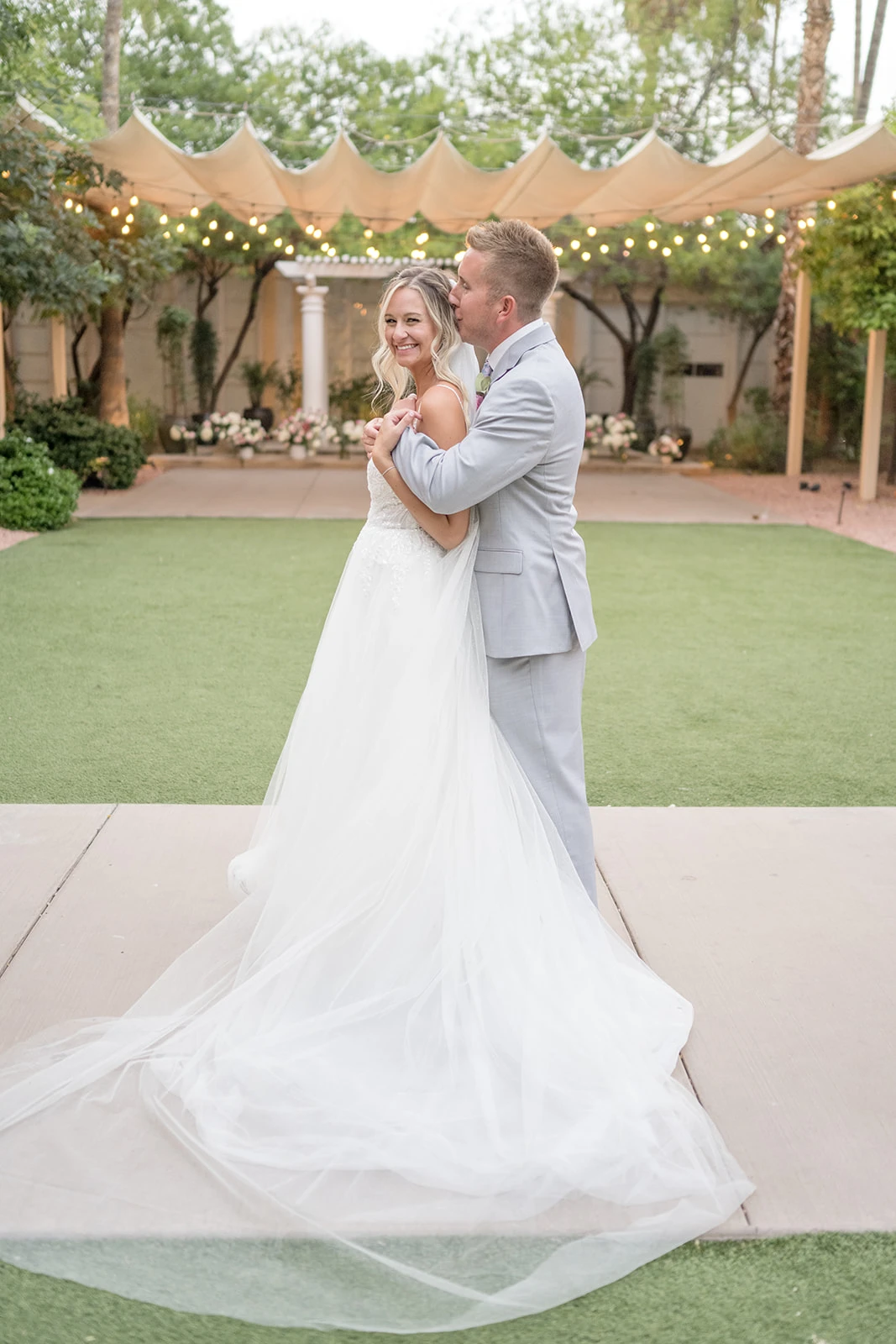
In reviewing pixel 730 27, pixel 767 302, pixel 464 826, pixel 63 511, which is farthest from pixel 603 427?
pixel 464 826

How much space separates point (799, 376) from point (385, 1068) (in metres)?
17.1

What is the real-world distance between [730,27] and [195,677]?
2312 centimetres

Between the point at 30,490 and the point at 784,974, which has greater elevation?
the point at 30,490

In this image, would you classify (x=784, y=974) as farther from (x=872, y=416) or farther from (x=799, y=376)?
(x=799, y=376)

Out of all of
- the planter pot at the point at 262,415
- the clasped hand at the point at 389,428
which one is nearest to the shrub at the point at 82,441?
the planter pot at the point at 262,415

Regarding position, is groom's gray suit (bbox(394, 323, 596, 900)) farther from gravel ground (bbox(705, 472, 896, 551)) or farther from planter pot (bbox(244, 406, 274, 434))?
planter pot (bbox(244, 406, 274, 434))

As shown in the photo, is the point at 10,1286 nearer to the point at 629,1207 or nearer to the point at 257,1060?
the point at 257,1060

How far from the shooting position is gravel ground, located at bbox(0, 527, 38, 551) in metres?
11.2

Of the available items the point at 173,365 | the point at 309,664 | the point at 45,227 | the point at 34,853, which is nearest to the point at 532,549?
the point at 34,853

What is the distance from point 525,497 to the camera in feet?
10.1

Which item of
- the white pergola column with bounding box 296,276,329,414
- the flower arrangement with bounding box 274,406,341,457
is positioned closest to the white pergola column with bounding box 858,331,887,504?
the flower arrangement with bounding box 274,406,341,457

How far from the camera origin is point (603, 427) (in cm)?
2209

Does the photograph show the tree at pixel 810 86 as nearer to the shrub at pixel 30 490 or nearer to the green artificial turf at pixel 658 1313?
the shrub at pixel 30 490

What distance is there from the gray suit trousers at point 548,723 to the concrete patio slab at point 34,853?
152 cm
